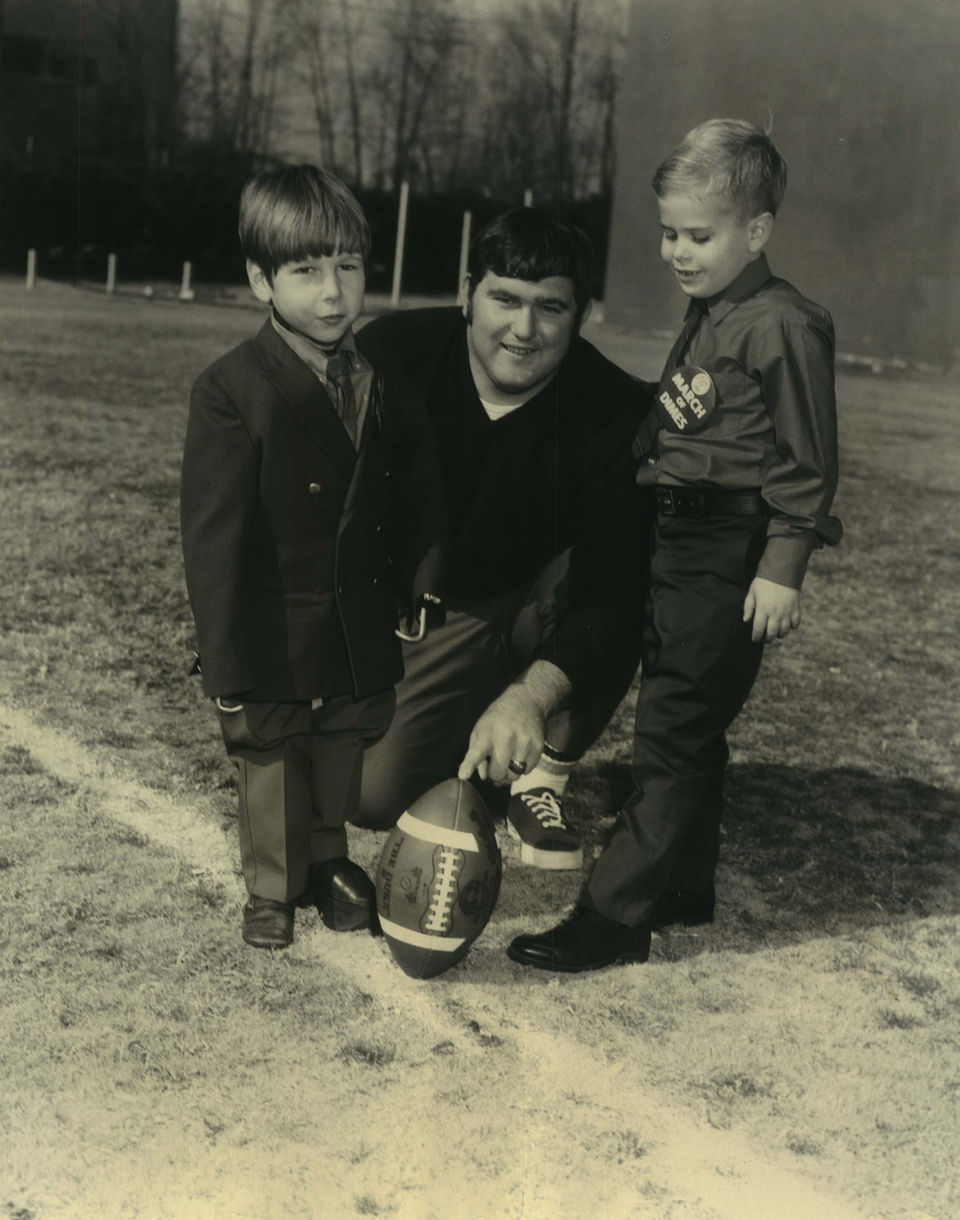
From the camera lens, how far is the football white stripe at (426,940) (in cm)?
244

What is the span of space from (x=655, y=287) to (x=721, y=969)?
581 inches

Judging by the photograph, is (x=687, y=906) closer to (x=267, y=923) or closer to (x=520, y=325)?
(x=267, y=923)

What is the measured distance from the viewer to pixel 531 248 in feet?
8.71

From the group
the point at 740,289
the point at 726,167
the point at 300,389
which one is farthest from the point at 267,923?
the point at 726,167

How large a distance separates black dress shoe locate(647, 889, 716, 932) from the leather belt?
2.70 ft

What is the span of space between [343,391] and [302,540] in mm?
292

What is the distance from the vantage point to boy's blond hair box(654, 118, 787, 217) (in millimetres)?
2283

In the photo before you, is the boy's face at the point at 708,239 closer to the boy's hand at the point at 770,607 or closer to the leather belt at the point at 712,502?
the leather belt at the point at 712,502

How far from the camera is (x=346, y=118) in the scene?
62.2ft

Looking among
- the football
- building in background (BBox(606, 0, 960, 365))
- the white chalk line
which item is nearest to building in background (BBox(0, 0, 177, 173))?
building in background (BBox(606, 0, 960, 365))

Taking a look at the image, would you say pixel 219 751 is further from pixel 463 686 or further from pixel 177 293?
pixel 177 293

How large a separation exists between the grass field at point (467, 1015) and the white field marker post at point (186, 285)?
56.8 feet

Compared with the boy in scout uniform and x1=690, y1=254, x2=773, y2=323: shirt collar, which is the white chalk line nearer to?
the boy in scout uniform

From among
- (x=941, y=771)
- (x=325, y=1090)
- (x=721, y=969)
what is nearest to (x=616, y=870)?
(x=721, y=969)
